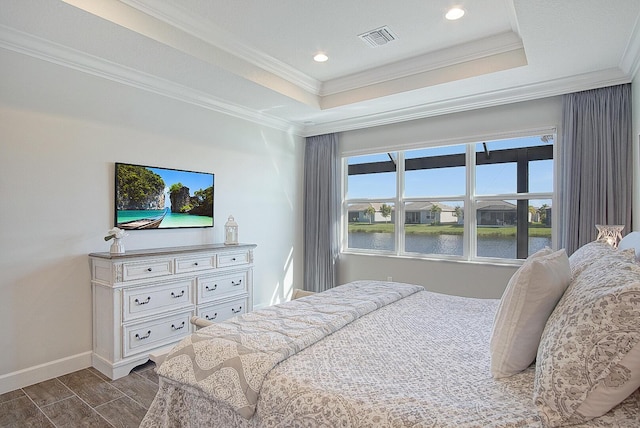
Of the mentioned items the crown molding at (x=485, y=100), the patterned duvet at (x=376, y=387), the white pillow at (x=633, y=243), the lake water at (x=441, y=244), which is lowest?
the patterned duvet at (x=376, y=387)

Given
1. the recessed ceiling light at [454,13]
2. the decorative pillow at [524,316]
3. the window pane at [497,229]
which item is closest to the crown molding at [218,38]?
the recessed ceiling light at [454,13]

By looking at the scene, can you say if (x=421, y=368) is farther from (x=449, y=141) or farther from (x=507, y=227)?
(x=449, y=141)

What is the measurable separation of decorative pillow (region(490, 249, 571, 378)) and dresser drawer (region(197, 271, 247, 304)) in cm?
284

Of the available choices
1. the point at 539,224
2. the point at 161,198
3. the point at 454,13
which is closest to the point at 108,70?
the point at 161,198

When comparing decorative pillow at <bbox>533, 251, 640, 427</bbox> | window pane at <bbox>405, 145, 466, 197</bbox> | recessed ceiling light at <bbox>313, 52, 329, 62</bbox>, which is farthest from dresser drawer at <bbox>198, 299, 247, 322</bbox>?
decorative pillow at <bbox>533, 251, 640, 427</bbox>

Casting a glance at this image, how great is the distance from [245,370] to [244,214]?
3.26 m

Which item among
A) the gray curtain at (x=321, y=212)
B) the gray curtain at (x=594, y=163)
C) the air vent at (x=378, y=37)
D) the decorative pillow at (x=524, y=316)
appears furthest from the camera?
the gray curtain at (x=321, y=212)

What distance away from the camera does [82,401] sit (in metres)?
2.51

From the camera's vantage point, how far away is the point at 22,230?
2.74 meters

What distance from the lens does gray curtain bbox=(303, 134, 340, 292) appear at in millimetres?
5180

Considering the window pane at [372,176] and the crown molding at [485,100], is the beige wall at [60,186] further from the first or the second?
the window pane at [372,176]

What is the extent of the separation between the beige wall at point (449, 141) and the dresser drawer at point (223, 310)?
1748 millimetres

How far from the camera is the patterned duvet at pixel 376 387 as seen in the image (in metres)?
1.12

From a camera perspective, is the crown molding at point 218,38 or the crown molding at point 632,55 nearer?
the crown molding at point 632,55
